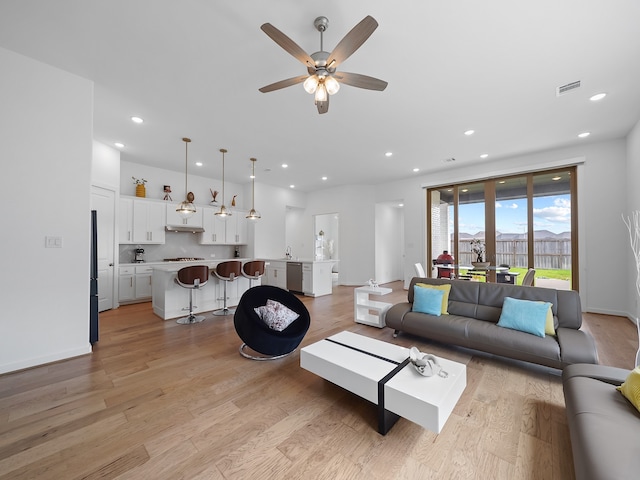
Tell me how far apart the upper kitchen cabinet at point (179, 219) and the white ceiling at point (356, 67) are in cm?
168

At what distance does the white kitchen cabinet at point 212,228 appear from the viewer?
273 inches

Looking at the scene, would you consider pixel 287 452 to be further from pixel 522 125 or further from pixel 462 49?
pixel 522 125

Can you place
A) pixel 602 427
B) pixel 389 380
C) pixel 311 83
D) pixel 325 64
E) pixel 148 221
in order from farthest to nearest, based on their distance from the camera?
pixel 148 221 → pixel 311 83 → pixel 325 64 → pixel 389 380 → pixel 602 427

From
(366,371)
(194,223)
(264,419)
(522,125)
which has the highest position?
(522,125)

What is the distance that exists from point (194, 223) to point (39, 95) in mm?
4107

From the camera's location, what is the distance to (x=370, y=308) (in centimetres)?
404

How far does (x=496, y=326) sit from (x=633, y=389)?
56.3 inches

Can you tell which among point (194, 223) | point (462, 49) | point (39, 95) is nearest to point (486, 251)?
point (462, 49)

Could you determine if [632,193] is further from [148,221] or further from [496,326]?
[148,221]

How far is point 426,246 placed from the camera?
6.89m

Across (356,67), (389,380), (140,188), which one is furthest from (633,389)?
(140,188)

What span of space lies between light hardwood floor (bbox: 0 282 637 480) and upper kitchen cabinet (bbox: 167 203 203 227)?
3.89 metres

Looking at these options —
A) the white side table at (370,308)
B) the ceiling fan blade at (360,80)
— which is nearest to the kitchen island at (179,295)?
the white side table at (370,308)

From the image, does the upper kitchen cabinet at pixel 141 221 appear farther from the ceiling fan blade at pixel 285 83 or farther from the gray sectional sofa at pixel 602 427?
the gray sectional sofa at pixel 602 427
